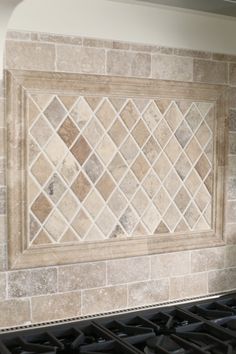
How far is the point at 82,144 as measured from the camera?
1.45 m

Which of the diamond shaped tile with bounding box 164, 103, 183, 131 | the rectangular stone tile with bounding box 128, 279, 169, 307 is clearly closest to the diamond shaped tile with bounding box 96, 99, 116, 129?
the diamond shaped tile with bounding box 164, 103, 183, 131

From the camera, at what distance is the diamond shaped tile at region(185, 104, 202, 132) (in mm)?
1632

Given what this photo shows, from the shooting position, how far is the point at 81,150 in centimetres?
145

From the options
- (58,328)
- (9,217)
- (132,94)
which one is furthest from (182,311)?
(132,94)

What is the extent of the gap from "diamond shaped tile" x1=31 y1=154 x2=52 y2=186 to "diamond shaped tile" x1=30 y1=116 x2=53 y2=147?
→ 1.8 inches

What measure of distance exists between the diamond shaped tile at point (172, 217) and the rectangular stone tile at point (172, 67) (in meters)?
0.43

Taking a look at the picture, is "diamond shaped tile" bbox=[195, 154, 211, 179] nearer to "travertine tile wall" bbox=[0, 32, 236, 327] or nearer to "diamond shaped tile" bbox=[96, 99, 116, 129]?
"travertine tile wall" bbox=[0, 32, 236, 327]

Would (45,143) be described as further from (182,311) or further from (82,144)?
(182,311)

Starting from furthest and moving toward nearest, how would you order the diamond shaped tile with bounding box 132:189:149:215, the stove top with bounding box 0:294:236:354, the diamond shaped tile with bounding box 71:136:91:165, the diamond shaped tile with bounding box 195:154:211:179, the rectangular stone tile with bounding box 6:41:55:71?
the diamond shaped tile with bounding box 195:154:211:179 < the diamond shaped tile with bounding box 132:189:149:215 < the diamond shaped tile with bounding box 71:136:91:165 < the rectangular stone tile with bounding box 6:41:55:71 < the stove top with bounding box 0:294:236:354

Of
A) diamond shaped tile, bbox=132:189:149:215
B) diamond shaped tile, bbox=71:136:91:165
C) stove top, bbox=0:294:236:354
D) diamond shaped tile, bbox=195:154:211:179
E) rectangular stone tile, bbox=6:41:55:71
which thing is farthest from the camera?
diamond shaped tile, bbox=195:154:211:179

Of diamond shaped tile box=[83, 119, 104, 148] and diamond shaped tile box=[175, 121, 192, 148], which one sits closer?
diamond shaped tile box=[83, 119, 104, 148]

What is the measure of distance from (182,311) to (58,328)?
0.38 meters

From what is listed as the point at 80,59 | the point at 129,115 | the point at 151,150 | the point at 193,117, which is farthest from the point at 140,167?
the point at 80,59

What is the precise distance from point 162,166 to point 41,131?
1.41 feet
